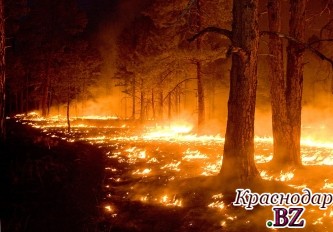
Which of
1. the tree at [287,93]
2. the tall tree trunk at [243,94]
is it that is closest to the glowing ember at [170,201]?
the tall tree trunk at [243,94]

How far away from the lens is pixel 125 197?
1093 centimetres

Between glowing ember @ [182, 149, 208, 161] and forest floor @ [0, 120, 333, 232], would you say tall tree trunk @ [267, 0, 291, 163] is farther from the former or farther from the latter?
glowing ember @ [182, 149, 208, 161]

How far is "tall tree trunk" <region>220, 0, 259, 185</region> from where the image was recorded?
1009 centimetres

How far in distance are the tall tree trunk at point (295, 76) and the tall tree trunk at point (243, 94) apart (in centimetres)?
257

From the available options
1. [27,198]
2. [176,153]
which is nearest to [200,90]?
[176,153]

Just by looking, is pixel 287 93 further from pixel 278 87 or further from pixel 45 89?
pixel 45 89

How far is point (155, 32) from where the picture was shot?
3538 centimetres

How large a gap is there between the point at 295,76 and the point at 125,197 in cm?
673

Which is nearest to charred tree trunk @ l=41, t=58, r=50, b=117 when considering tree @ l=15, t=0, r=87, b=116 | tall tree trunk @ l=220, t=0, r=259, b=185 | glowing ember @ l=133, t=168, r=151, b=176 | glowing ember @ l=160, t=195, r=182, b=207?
tree @ l=15, t=0, r=87, b=116

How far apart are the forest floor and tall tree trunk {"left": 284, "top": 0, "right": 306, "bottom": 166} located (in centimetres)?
82

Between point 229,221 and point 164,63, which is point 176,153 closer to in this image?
point 164,63

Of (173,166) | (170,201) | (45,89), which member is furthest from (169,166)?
(45,89)

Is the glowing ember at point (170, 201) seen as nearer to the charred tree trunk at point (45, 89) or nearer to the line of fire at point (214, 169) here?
the line of fire at point (214, 169)

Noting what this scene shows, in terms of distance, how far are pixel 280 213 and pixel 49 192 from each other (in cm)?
621
